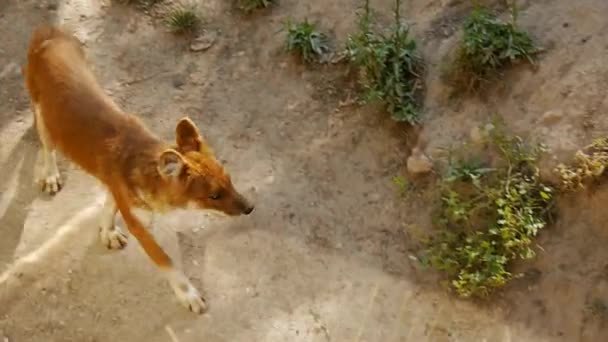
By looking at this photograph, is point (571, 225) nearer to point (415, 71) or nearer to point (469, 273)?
point (469, 273)

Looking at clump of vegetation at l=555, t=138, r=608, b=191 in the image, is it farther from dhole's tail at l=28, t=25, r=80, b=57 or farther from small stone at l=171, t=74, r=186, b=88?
dhole's tail at l=28, t=25, r=80, b=57

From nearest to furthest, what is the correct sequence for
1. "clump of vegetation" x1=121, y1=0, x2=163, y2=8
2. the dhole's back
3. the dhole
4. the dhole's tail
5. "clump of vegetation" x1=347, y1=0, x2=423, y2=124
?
the dhole → the dhole's back → the dhole's tail → "clump of vegetation" x1=347, y1=0, x2=423, y2=124 → "clump of vegetation" x1=121, y1=0, x2=163, y2=8

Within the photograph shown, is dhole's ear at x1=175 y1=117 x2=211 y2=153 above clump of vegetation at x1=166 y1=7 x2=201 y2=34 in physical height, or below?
above

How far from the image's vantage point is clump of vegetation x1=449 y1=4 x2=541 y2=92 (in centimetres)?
533

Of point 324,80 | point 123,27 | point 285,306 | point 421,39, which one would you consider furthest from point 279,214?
point 123,27

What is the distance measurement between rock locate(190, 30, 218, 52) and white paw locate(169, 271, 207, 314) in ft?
7.60

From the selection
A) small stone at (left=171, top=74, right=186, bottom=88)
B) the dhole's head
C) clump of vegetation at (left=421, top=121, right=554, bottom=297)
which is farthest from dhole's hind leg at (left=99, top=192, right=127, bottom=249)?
clump of vegetation at (left=421, top=121, right=554, bottom=297)

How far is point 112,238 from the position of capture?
5344 millimetres

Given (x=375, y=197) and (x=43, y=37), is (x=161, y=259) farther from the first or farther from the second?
(x=43, y=37)

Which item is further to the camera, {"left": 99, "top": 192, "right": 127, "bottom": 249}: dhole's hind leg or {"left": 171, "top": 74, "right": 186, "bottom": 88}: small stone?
{"left": 171, "top": 74, "right": 186, "bottom": 88}: small stone

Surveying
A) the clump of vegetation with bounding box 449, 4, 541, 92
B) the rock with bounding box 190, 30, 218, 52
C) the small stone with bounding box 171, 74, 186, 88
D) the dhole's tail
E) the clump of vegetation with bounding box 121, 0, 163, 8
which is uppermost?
the dhole's tail

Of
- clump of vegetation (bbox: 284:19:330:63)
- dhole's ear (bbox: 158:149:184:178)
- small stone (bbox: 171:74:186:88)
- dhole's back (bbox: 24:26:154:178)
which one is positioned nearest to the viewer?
dhole's ear (bbox: 158:149:184:178)

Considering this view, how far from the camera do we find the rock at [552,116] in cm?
A: 505

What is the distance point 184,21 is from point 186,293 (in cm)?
261
